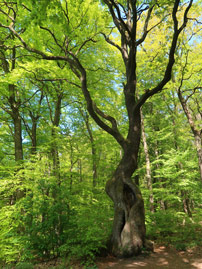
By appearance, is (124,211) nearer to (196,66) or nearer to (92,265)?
(92,265)

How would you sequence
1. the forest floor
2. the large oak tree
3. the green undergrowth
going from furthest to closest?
the green undergrowth
the large oak tree
the forest floor

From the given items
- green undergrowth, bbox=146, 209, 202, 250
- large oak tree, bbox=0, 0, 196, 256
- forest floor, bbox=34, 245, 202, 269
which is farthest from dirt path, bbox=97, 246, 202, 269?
green undergrowth, bbox=146, 209, 202, 250

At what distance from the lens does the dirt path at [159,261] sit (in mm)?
4512

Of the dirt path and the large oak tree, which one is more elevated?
the large oak tree

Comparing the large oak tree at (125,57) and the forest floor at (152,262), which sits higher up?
the large oak tree at (125,57)

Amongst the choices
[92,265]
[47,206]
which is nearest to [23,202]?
[47,206]

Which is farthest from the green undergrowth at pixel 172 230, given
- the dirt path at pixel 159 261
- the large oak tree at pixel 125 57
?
the large oak tree at pixel 125 57

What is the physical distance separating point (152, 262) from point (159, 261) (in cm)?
26

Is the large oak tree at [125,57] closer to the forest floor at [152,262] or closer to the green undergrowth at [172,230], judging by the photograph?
the forest floor at [152,262]

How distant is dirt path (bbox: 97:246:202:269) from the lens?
14.8 feet

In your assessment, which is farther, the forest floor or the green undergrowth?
the green undergrowth

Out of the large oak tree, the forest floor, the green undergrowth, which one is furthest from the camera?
the green undergrowth

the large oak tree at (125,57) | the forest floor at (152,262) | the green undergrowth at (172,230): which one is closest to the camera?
the forest floor at (152,262)

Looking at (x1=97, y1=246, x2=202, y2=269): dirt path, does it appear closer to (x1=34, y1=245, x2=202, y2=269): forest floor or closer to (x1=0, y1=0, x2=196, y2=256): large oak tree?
(x1=34, y1=245, x2=202, y2=269): forest floor
